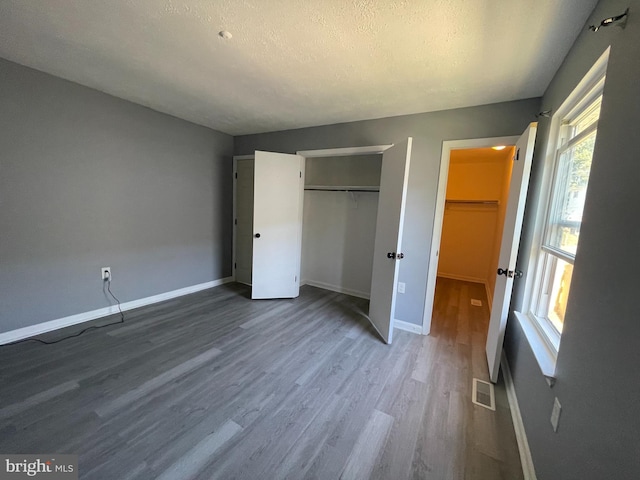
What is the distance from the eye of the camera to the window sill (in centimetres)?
125

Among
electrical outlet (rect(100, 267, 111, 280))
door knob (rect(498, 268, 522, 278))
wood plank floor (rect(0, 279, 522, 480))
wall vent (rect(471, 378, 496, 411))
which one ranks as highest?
door knob (rect(498, 268, 522, 278))

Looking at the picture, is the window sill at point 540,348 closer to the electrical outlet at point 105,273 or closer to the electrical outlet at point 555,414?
the electrical outlet at point 555,414

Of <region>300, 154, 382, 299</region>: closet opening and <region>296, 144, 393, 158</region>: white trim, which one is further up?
<region>296, 144, 393, 158</region>: white trim

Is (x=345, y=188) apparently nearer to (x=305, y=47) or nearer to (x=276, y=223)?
(x=276, y=223)

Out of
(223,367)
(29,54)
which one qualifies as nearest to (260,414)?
(223,367)

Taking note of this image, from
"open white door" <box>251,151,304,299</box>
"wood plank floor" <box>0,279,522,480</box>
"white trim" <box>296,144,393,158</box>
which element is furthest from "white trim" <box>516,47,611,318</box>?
"open white door" <box>251,151,304,299</box>

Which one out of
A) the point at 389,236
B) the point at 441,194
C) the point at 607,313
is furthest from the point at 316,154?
the point at 607,313

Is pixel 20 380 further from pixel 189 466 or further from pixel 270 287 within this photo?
pixel 270 287

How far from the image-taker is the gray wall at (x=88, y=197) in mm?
2209

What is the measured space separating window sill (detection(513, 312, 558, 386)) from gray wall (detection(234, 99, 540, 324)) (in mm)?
1033

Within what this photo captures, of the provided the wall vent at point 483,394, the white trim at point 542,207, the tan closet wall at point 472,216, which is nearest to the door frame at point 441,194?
the white trim at point 542,207

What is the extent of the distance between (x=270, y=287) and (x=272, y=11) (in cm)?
299

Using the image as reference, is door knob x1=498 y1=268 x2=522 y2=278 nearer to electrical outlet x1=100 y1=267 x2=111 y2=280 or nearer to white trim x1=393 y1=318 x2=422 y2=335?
white trim x1=393 y1=318 x2=422 y2=335

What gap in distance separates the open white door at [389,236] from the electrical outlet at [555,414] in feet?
4.60
